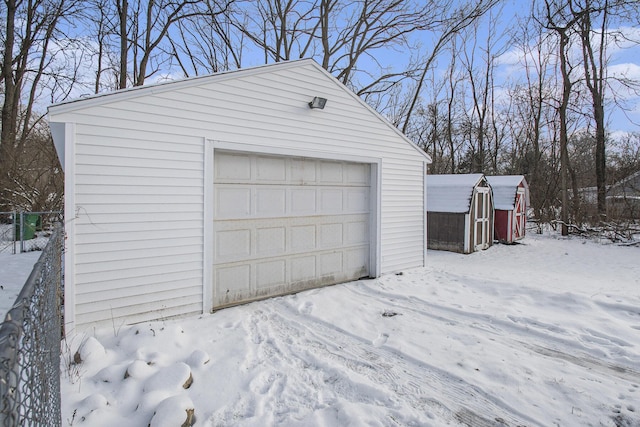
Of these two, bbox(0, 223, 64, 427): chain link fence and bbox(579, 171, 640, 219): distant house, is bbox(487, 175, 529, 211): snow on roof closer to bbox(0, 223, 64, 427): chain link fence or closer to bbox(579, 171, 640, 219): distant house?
bbox(579, 171, 640, 219): distant house

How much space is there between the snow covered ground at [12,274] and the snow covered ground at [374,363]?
252cm

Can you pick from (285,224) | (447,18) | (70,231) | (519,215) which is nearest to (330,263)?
(285,224)

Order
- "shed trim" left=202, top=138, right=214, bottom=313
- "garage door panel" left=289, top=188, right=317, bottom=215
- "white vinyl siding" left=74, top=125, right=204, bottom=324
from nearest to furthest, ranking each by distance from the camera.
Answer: "white vinyl siding" left=74, top=125, right=204, bottom=324 < "shed trim" left=202, top=138, right=214, bottom=313 < "garage door panel" left=289, top=188, right=317, bottom=215

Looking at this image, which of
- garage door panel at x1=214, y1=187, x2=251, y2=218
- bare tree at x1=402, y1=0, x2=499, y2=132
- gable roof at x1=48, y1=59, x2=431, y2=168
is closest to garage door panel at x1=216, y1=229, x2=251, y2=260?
garage door panel at x1=214, y1=187, x2=251, y2=218

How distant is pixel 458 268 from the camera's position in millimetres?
8320

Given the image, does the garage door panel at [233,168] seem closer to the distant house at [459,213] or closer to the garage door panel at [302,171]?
the garage door panel at [302,171]

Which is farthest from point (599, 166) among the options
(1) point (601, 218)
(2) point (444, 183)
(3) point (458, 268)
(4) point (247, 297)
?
(4) point (247, 297)

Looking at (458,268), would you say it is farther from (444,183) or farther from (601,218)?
(601,218)

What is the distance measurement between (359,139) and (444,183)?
5.52 metres

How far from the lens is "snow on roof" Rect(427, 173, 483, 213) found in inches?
414

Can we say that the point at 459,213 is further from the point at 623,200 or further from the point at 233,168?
the point at 623,200

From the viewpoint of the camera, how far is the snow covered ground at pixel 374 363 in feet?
9.14

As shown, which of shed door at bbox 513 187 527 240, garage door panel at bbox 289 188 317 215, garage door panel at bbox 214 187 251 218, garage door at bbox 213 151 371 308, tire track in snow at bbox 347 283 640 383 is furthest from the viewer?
shed door at bbox 513 187 527 240

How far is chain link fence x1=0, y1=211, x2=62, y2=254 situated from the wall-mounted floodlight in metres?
7.95
